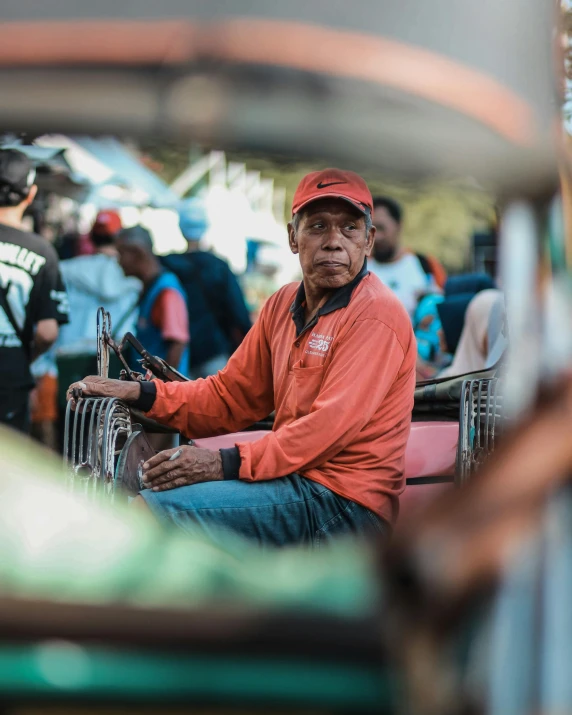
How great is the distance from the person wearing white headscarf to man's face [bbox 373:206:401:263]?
0.35m

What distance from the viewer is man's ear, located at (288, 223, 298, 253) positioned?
2.61m

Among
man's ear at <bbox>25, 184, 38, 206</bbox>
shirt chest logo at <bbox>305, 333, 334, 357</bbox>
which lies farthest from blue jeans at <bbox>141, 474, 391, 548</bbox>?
man's ear at <bbox>25, 184, 38, 206</bbox>

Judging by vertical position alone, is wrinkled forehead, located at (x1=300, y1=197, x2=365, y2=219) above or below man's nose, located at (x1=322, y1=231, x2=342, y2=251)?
above

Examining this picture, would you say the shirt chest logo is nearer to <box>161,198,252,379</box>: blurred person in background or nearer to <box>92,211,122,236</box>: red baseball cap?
<box>161,198,252,379</box>: blurred person in background

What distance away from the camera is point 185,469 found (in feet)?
7.88

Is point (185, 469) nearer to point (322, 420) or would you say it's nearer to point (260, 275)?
point (322, 420)

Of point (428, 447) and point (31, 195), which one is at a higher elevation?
point (31, 195)

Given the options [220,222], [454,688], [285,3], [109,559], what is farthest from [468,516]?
[220,222]

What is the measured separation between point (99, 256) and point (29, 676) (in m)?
3.32

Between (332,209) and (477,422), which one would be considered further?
(477,422)

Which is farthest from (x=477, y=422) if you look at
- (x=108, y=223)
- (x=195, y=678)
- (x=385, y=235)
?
(x=195, y=678)

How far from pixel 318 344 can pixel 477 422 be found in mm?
606

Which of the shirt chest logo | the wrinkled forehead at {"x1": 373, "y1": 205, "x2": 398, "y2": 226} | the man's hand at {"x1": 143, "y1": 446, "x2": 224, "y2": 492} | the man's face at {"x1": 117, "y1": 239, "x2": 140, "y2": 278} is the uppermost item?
the man's face at {"x1": 117, "y1": 239, "x2": 140, "y2": 278}

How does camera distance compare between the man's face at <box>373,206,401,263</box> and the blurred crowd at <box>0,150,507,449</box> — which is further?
the blurred crowd at <box>0,150,507,449</box>
